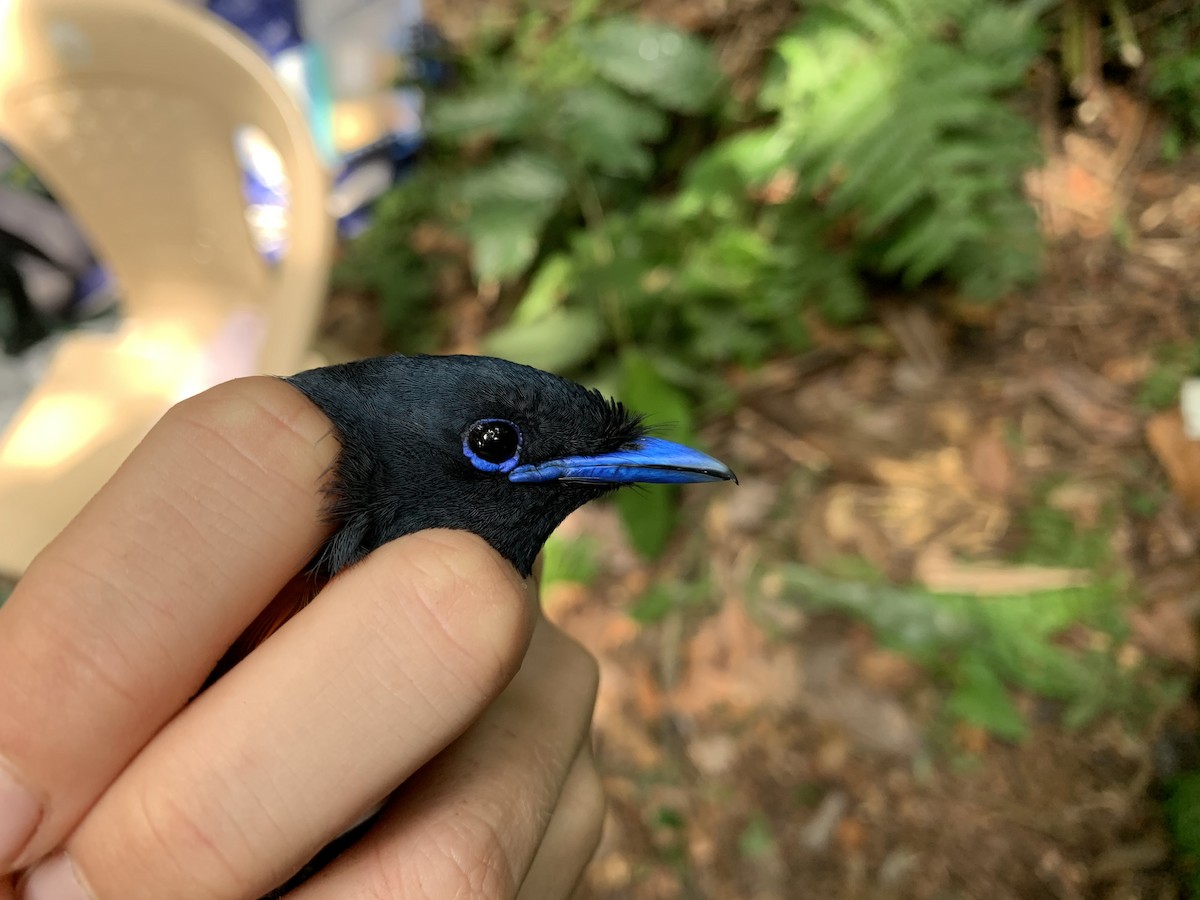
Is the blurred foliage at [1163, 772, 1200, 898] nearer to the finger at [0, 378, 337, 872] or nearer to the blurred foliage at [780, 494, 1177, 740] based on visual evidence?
the blurred foliage at [780, 494, 1177, 740]

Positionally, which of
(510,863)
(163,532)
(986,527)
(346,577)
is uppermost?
(163,532)

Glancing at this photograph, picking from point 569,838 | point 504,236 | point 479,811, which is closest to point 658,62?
point 504,236

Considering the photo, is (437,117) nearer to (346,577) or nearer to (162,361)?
(162,361)

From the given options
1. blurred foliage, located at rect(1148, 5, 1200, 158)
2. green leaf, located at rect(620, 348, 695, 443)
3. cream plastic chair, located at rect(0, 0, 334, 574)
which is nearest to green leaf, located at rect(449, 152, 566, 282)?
cream plastic chair, located at rect(0, 0, 334, 574)

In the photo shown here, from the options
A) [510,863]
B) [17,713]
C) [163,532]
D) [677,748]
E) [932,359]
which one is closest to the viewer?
[17,713]

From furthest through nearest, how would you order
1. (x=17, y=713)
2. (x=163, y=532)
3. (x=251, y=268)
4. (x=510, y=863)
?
1. (x=251, y=268)
2. (x=510, y=863)
3. (x=163, y=532)
4. (x=17, y=713)

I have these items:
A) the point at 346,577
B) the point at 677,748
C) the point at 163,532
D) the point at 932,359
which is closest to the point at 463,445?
the point at 346,577

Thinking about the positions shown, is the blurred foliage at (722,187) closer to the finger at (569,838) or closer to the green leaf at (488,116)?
the green leaf at (488,116)
